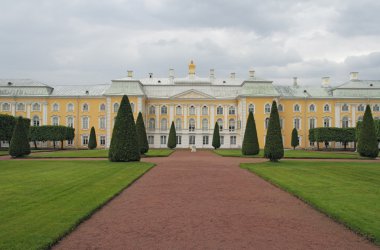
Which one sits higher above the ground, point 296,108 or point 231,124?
point 296,108

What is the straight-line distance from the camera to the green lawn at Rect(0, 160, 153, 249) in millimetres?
6348

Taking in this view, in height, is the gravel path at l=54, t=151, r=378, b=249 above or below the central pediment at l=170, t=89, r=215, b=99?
below

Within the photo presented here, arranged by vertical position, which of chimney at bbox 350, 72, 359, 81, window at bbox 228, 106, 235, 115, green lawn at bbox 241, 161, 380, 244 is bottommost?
green lawn at bbox 241, 161, 380, 244

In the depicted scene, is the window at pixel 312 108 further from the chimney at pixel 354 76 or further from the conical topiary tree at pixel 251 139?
the conical topiary tree at pixel 251 139

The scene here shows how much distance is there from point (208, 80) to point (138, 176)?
157 ft

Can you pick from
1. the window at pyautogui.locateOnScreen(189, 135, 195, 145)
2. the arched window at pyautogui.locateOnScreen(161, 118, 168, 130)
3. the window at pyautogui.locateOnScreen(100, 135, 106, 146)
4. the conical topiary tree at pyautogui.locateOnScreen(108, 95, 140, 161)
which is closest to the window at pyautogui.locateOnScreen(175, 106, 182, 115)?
the arched window at pyautogui.locateOnScreen(161, 118, 168, 130)

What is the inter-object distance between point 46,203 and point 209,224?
410cm

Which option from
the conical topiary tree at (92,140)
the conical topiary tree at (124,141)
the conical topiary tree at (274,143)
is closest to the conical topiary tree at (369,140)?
the conical topiary tree at (274,143)

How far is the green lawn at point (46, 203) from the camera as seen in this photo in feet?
20.8

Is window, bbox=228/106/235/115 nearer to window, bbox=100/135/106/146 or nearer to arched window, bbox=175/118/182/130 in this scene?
arched window, bbox=175/118/182/130

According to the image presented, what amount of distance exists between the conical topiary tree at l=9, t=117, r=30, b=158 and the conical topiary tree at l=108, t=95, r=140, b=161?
8.11 m

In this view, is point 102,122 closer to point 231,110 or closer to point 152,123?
point 152,123

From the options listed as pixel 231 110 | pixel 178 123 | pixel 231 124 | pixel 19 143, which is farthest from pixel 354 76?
pixel 19 143

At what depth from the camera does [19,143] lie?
91.2ft
